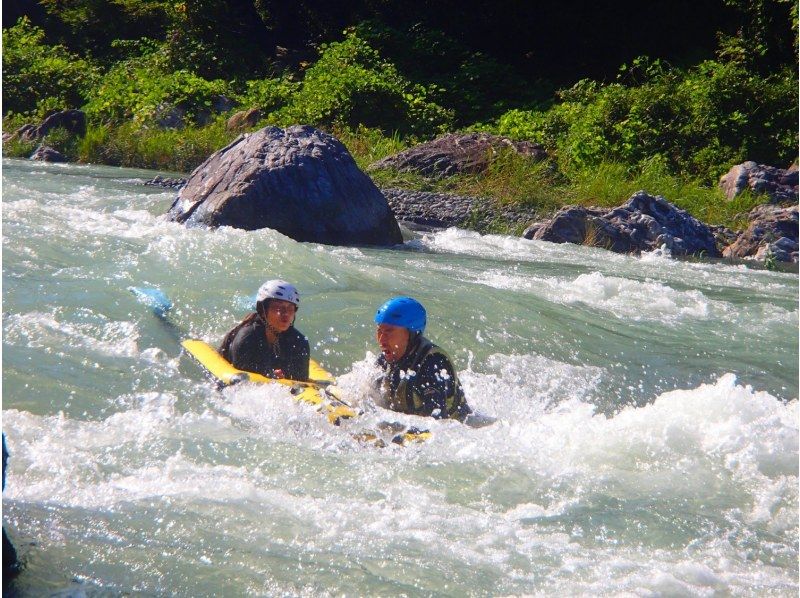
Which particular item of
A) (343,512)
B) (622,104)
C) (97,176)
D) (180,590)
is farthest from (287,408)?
(622,104)

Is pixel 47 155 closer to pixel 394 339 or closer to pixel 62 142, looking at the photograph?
pixel 62 142

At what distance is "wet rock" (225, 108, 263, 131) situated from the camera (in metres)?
16.9

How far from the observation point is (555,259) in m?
10.3

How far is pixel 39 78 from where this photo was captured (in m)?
19.9

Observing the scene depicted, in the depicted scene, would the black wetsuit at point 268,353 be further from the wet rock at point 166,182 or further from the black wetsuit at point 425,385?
the wet rock at point 166,182

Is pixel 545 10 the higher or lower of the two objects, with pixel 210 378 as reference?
higher

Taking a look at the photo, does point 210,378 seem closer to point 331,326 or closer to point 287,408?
point 287,408

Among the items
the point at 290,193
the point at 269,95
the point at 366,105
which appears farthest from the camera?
the point at 269,95

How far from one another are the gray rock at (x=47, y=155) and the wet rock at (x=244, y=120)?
2.60 meters

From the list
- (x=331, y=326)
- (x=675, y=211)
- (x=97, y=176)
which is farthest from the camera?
(x=97, y=176)

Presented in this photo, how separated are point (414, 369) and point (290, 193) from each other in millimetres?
5221

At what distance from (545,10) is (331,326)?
50.1 feet

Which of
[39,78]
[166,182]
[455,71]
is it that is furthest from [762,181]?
[39,78]

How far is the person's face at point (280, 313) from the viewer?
5746 mm
